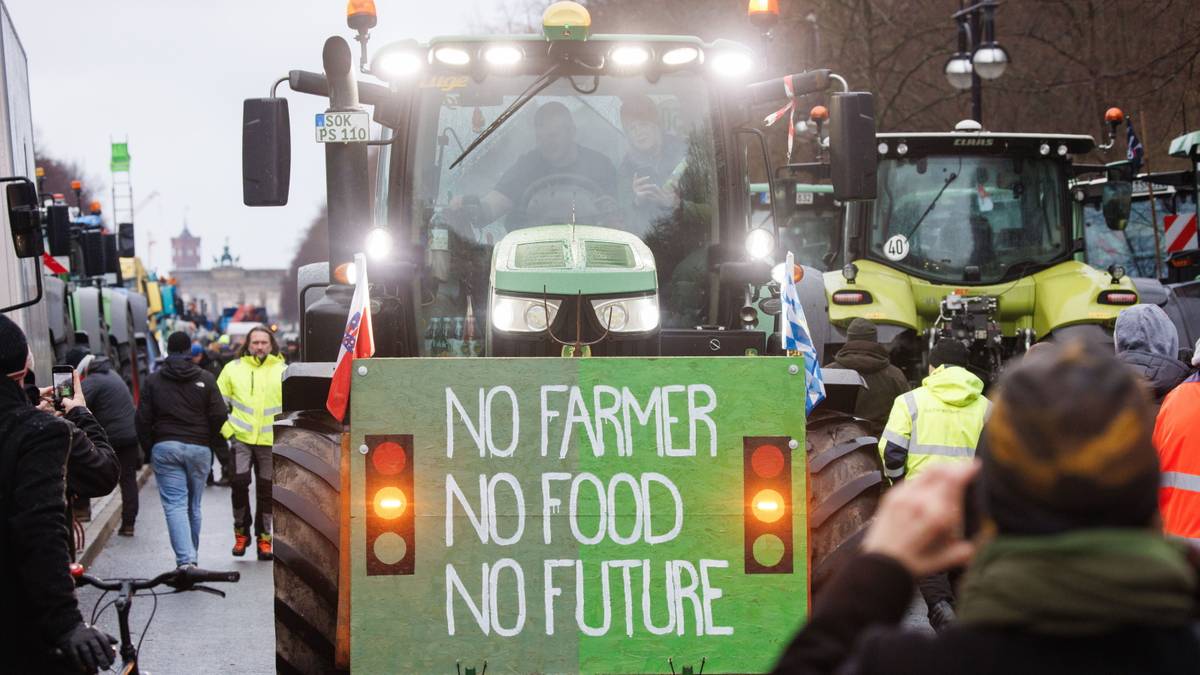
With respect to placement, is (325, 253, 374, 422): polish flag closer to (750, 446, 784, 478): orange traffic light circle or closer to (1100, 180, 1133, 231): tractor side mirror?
(750, 446, 784, 478): orange traffic light circle

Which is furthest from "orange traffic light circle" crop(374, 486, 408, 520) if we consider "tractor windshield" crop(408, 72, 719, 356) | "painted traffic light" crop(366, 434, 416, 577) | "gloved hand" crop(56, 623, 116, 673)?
"tractor windshield" crop(408, 72, 719, 356)

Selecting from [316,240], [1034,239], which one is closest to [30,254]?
[1034,239]

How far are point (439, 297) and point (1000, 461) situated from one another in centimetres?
603

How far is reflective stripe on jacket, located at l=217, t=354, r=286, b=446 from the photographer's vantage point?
14.8 m

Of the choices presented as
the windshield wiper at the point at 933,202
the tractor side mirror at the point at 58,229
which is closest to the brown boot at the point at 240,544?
the tractor side mirror at the point at 58,229

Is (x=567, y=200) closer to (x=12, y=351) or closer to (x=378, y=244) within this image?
(x=378, y=244)

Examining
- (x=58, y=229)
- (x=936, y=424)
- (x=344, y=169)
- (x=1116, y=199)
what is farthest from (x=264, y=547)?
(x=1116, y=199)

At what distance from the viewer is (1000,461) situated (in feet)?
8.21

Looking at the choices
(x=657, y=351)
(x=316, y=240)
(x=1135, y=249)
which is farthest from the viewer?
(x=316, y=240)

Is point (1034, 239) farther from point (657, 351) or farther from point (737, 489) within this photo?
point (737, 489)

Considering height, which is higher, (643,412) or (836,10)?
(836,10)

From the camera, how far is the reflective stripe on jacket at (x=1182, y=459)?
19.9 feet

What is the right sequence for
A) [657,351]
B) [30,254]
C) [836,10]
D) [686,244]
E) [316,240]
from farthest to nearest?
[316,240]
[836,10]
[30,254]
[686,244]
[657,351]

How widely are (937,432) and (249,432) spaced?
287 inches
